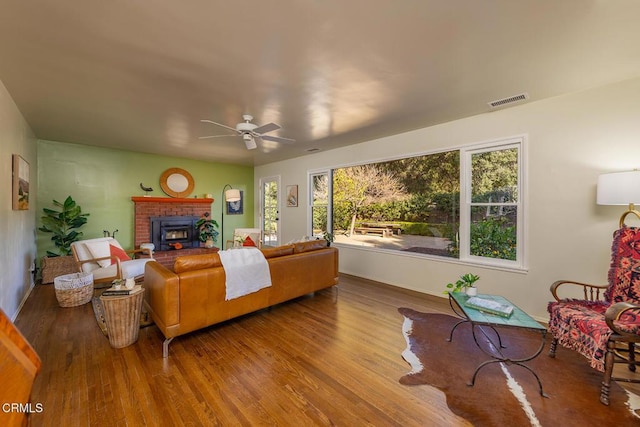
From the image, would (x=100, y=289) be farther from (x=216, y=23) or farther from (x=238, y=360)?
(x=216, y=23)

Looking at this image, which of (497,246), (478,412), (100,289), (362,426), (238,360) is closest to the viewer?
(362,426)

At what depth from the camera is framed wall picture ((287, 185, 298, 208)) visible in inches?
247

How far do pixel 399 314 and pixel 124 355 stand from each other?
2.89m

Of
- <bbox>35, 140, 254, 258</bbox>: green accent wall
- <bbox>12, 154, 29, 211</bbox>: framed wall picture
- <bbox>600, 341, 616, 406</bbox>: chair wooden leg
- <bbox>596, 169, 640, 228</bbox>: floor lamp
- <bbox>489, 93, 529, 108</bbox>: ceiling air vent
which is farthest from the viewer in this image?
<bbox>35, 140, 254, 258</bbox>: green accent wall

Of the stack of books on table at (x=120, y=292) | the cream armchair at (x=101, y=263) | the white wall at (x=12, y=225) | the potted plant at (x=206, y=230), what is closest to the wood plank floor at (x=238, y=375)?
the white wall at (x=12, y=225)

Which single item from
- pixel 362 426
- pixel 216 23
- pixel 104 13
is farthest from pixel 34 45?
pixel 362 426

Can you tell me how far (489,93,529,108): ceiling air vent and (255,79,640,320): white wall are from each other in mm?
237

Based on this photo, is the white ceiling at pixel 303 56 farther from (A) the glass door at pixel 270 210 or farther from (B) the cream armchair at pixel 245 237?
(A) the glass door at pixel 270 210

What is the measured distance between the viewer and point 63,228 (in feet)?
15.9

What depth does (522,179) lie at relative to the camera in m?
3.17

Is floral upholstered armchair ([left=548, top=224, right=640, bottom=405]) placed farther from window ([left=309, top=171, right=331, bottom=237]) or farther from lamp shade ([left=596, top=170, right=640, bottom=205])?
window ([left=309, top=171, right=331, bottom=237])

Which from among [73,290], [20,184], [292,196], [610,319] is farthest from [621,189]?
[20,184]

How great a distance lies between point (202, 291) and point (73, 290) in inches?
Result: 87.4

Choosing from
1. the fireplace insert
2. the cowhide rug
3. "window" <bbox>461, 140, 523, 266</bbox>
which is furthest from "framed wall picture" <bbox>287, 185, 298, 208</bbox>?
the cowhide rug
